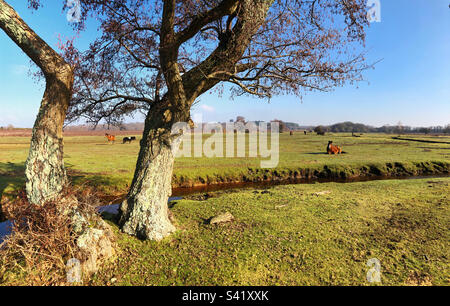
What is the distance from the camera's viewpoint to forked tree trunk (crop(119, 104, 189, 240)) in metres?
6.52

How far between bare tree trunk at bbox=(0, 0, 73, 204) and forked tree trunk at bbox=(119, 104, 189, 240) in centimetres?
188

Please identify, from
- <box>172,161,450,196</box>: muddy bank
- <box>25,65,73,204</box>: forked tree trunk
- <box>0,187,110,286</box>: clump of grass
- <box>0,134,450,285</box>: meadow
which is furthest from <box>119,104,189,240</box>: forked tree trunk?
<box>172,161,450,196</box>: muddy bank

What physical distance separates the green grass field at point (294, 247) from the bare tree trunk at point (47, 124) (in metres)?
2.28

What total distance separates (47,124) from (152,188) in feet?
9.73

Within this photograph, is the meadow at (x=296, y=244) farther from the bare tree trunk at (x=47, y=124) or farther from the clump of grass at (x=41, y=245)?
the bare tree trunk at (x=47, y=124)

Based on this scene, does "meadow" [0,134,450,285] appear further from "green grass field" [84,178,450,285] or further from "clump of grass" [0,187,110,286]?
"clump of grass" [0,187,110,286]

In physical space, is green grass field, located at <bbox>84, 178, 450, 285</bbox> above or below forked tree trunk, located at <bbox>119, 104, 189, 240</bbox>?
below

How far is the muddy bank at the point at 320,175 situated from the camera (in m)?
17.6

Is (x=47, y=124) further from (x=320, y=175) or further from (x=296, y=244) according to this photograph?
(x=320, y=175)

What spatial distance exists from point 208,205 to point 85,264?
17.6ft

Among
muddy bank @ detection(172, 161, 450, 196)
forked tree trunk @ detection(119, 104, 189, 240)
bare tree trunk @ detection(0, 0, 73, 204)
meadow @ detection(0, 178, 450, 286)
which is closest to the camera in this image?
meadow @ detection(0, 178, 450, 286)

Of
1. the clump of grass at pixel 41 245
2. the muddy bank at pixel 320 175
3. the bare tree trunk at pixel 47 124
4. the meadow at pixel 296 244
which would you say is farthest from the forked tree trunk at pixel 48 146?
the muddy bank at pixel 320 175

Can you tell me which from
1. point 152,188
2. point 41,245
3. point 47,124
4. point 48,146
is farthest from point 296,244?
point 47,124

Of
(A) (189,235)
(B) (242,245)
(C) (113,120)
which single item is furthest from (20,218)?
(B) (242,245)
